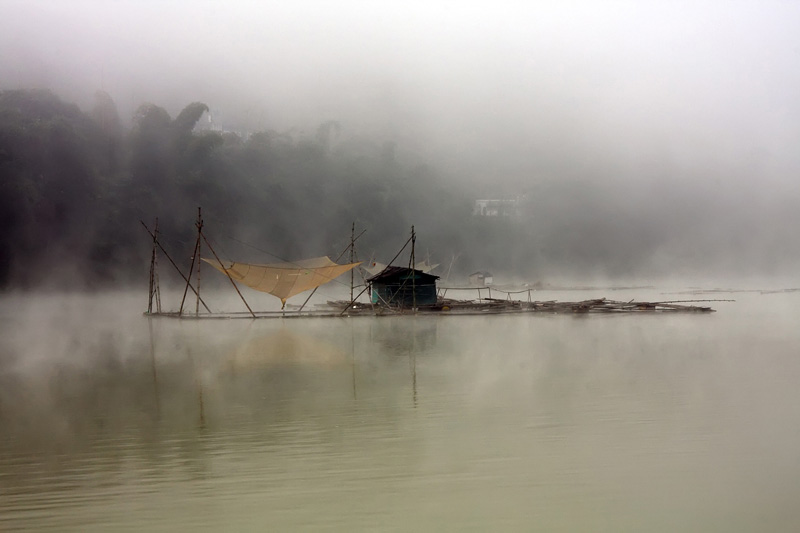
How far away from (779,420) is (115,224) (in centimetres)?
3354

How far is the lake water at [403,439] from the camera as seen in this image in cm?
382

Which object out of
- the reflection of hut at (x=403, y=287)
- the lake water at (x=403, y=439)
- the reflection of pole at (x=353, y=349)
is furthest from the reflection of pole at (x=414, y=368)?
the reflection of hut at (x=403, y=287)

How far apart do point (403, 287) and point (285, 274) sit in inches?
136

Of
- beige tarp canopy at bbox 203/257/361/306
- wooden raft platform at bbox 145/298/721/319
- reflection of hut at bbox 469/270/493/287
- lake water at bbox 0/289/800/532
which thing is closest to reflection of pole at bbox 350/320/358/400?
lake water at bbox 0/289/800/532

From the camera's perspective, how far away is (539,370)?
880cm

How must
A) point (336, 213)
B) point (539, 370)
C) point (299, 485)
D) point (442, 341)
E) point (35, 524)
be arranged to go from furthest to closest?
point (336, 213)
point (442, 341)
point (539, 370)
point (299, 485)
point (35, 524)

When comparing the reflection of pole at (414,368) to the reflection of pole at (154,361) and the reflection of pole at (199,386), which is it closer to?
the reflection of pole at (199,386)

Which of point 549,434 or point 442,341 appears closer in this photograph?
point 549,434

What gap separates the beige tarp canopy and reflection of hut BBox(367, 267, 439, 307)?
2.11 metres

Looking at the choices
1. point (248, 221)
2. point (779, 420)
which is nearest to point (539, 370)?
point (779, 420)

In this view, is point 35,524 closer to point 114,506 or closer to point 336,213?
point 114,506

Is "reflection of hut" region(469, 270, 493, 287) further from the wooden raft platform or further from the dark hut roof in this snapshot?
the dark hut roof

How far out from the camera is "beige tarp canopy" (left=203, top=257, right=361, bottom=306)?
51.0 ft

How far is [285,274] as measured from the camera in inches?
623
